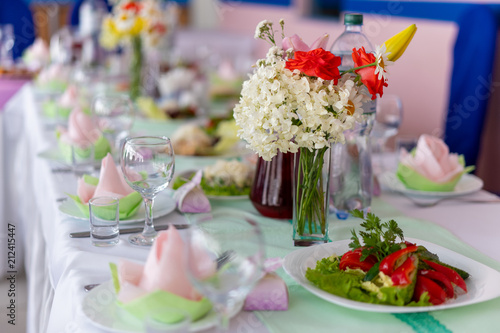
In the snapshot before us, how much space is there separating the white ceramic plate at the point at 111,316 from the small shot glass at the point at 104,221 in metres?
0.23

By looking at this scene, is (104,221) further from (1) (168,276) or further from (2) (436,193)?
(2) (436,193)

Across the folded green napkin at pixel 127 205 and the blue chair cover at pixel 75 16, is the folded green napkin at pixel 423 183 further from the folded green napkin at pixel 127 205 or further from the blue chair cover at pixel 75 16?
the blue chair cover at pixel 75 16

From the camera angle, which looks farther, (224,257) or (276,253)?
(276,253)

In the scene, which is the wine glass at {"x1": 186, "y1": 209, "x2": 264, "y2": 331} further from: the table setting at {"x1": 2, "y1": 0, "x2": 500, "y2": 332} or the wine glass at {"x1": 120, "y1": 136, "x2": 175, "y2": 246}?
the wine glass at {"x1": 120, "y1": 136, "x2": 175, "y2": 246}

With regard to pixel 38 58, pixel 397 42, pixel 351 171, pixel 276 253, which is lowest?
pixel 276 253

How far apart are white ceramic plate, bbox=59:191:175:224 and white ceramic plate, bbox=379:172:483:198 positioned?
56 centimetres

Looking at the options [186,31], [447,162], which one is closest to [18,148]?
[447,162]

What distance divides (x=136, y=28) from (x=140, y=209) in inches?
61.9

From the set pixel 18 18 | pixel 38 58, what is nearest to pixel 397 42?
pixel 38 58

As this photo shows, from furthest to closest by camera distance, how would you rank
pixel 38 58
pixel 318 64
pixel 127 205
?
pixel 38 58
pixel 127 205
pixel 318 64

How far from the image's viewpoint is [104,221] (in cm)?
108

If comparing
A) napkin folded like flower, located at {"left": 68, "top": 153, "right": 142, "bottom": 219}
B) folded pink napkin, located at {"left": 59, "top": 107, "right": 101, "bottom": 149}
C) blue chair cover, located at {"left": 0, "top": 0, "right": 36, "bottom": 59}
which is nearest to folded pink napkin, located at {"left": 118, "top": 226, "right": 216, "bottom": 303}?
napkin folded like flower, located at {"left": 68, "top": 153, "right": 142, "bottom": 219}

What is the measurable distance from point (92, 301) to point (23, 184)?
1.69 m

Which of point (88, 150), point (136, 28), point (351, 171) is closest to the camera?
point (351, 171)
